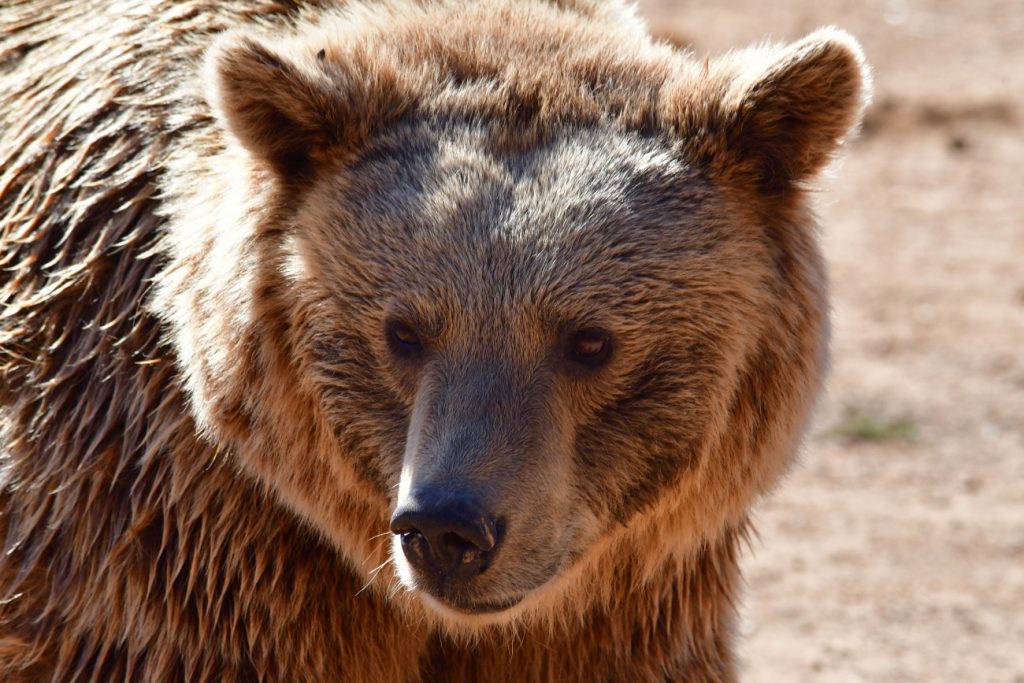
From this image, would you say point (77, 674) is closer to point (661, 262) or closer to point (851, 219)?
point (661, 262)

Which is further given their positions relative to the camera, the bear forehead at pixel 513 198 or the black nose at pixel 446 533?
the bear forehead at pixel 513 198

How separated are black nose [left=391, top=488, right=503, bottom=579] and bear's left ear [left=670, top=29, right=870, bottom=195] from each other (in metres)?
1.30

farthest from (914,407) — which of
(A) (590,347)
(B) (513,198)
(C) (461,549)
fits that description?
Answer: (C) (461,549)

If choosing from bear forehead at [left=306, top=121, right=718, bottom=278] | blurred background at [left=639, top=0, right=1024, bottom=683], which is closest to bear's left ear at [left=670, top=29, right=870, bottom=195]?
bear forehead at [left=306, top=121, right=718, bottom=278]

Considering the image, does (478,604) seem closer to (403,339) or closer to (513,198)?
(403,339)

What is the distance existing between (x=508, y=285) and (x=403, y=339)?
13.7 inches

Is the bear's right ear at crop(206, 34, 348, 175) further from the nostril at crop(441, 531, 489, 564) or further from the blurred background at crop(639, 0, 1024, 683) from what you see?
the blurred background at crop(639, 0, 1024, 683)

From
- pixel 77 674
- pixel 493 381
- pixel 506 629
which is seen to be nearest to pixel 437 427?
pixel 493 381

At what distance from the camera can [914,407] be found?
9.08 metres

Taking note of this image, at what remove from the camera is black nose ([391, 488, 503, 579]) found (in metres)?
3.80

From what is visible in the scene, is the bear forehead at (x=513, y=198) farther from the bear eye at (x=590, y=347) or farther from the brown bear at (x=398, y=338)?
the bear eye at (x=590, y=347)

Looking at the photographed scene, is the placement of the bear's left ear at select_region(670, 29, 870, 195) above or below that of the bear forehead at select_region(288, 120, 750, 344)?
above

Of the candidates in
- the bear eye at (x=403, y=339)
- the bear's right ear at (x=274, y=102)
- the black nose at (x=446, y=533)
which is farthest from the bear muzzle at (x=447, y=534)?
the bear's right ear at (x=274, y=102)

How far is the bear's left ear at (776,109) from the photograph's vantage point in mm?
4258
